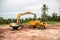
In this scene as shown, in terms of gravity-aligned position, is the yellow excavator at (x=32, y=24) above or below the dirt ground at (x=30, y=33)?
above

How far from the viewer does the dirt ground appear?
7.77 feet

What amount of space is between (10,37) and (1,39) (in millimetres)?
150

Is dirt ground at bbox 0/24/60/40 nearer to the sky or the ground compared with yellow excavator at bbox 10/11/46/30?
nearer to the ground

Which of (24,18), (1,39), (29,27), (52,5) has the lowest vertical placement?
(1,39)

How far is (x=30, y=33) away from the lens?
2.45 metres

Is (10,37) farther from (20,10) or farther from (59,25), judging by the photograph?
(59,25)

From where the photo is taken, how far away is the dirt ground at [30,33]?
7.77ft

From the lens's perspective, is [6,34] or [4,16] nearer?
[6,34]

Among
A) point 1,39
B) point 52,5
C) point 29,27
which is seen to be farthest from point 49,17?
point 1,39

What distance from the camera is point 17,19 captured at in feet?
8.30

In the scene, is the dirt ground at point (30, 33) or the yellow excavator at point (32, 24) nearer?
the dirt ground at point (30, 33)

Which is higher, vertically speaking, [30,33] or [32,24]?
[32,24]

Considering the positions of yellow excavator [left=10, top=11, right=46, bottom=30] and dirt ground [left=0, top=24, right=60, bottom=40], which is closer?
dirt ground [left=0, top=24, right=60, bottom=40]

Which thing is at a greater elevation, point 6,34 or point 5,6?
point 5,6
